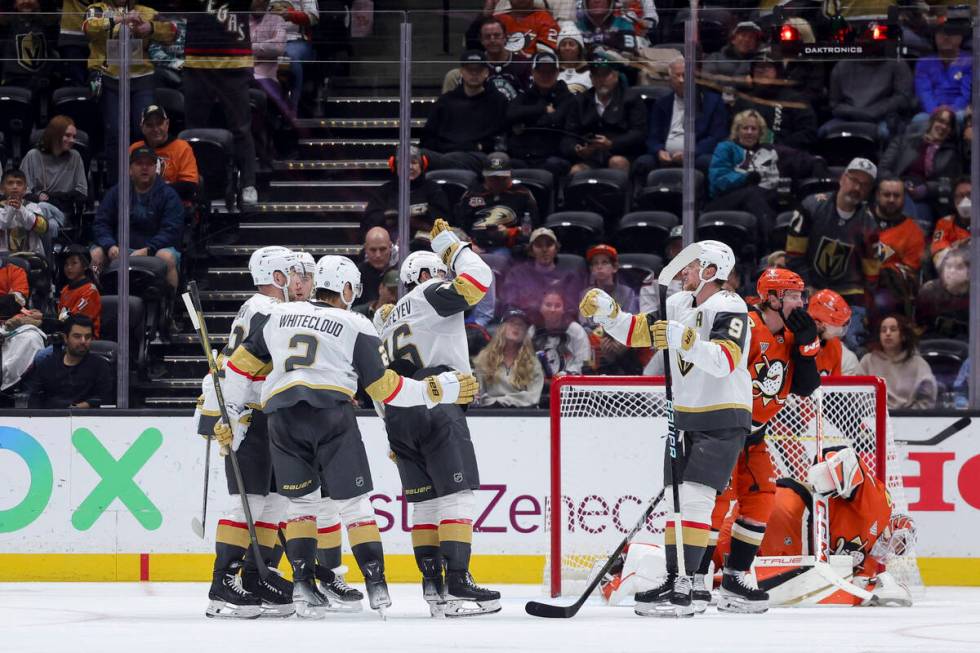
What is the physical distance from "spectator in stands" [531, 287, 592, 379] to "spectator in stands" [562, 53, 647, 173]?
749mm

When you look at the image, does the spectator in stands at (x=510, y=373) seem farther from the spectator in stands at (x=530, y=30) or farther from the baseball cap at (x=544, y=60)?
the spectator in stands at (x=530, y=30)

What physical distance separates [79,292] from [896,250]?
12.6ft

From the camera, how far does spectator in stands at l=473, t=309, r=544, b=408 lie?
287 inches

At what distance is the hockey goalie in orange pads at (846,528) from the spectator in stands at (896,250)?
101cm

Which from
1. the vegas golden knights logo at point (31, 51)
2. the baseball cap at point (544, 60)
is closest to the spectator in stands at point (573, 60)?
the baseball cap at point (544, 60)

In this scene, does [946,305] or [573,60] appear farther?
[573,60]

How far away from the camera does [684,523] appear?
18.6 ft

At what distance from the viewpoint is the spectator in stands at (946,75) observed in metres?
7.34

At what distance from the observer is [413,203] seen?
24.4ft

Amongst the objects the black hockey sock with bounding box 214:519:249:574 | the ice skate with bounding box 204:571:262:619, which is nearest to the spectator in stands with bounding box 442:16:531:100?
the black hockey sock with bounding box 214:519:249:574

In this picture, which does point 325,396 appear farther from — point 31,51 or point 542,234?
point 31,51

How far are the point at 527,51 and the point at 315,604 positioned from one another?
324 centimetres

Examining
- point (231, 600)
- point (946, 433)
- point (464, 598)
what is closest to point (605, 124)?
point (946, 433)

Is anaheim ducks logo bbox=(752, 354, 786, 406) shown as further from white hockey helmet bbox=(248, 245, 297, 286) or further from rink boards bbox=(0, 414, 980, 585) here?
white hockey helmet bbox=(248, 245, 297, 286)
